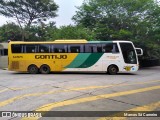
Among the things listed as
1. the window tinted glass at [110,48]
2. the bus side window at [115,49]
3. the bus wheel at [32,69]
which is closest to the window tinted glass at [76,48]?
the window tinted glass at [110,48]

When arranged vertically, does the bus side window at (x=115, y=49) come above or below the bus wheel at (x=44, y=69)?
above

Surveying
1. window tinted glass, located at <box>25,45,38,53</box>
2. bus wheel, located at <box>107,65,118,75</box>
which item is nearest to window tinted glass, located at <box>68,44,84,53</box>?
bus wheel, located at <box>107,65,118,75</box>

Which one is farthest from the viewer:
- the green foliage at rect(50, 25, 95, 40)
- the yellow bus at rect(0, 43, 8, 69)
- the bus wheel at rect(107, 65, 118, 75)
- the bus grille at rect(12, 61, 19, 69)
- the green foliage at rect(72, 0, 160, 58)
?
the yellow bus at rect(0, 43, 8, 69)

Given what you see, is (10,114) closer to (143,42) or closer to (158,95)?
(158,95)

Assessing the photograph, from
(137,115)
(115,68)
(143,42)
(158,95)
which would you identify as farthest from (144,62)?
(137,115)

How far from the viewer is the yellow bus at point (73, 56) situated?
19.0m

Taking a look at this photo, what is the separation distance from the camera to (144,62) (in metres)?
32.9

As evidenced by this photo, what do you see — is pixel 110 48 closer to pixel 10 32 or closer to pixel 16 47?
pixel 16 47

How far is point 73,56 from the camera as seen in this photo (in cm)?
1923

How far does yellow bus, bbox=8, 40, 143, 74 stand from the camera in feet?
62.4

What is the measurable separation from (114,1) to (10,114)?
22.2m

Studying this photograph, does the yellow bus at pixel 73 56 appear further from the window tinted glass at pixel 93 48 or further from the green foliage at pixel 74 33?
the green foliage at pixel 74 33

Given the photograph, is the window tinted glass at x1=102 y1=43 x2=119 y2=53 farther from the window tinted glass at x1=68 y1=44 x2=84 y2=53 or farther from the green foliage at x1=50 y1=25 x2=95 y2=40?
the green foliage at x1=50 y1=25 x2=95 y2=40

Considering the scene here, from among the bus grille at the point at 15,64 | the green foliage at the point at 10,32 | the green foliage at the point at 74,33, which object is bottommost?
the bus grille at the point at 15,64
